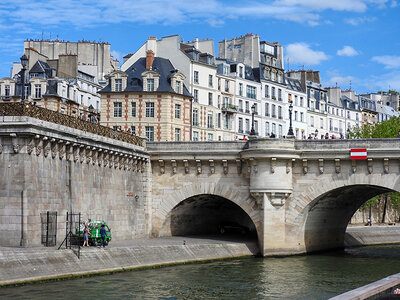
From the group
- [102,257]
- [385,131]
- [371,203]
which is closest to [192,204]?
[102,257]

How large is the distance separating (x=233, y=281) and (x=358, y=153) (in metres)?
13.4

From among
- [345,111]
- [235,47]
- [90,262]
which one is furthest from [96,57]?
[90,262]

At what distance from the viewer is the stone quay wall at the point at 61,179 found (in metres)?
29.9

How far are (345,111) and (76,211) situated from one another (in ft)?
217

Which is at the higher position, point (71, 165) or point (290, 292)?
point (71, 165)

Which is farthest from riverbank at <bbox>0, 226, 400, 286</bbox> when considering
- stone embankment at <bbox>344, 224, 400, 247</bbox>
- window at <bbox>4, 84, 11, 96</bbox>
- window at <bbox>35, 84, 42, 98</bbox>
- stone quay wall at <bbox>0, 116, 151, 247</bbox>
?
window at <bbox>4, 84, 11, 96</bbox>

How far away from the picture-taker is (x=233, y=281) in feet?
98.5

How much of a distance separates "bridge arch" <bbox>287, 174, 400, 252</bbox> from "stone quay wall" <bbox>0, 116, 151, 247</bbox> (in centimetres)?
1015

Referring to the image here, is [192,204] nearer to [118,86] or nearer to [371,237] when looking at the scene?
[118,86]

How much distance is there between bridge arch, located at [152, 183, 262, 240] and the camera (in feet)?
138

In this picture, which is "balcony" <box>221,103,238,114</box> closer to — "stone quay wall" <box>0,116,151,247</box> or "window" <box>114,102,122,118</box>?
"window" <box>114,102,122,118</box>

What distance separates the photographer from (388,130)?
6612 centimetres

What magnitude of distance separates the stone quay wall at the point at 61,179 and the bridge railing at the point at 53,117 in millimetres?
344

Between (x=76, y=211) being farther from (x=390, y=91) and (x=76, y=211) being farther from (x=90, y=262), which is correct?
(x=390, y=91)
